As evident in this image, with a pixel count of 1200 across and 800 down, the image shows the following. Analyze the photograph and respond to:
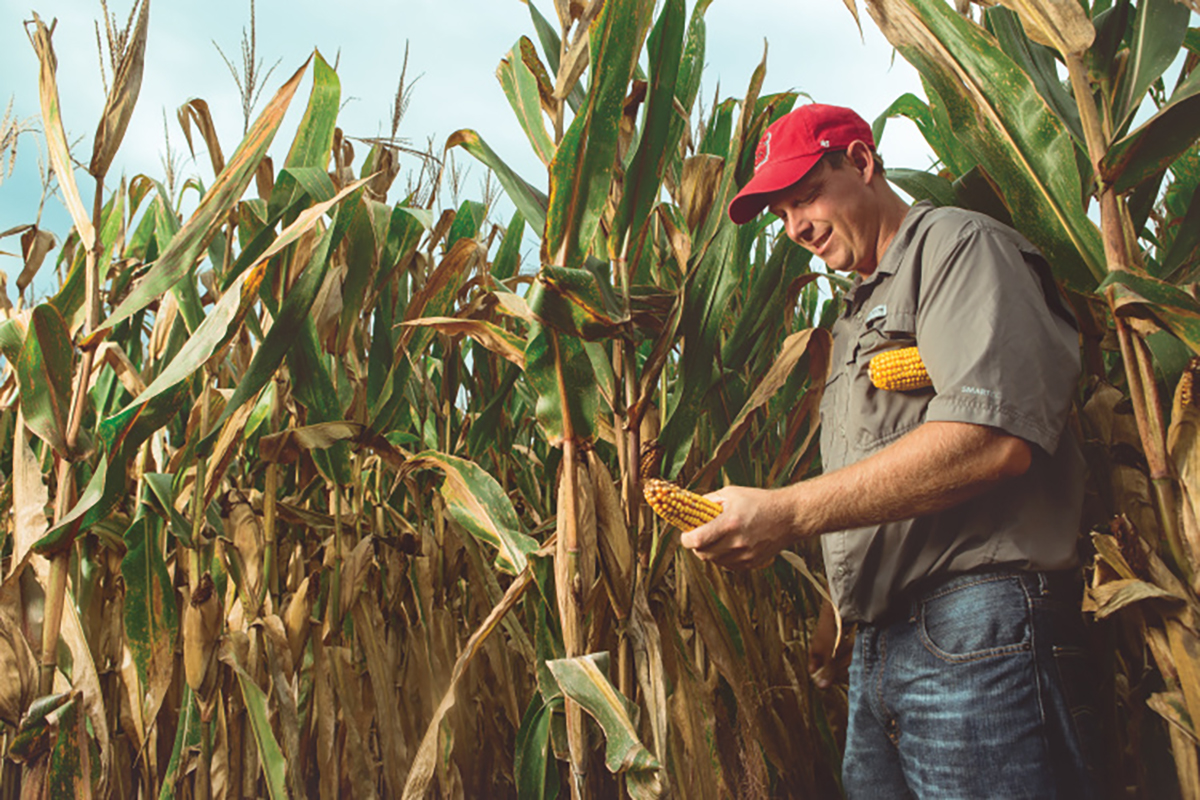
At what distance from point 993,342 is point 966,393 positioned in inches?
3.0

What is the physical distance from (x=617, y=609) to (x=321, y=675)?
778 mm

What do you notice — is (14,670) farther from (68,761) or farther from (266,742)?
(266,742)

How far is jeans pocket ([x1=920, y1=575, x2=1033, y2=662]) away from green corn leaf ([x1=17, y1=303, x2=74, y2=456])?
1.37m

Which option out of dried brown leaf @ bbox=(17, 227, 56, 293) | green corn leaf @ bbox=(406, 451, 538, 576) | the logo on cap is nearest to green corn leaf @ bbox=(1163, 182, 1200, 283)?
the logo on cap

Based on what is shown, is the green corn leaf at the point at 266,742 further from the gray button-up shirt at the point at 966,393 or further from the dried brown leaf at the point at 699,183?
the dried brown leaf at the point at 699,183

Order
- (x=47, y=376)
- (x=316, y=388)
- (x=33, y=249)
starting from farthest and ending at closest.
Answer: (x=33, y=249), (x=316, y=388), (x=47, y=376)

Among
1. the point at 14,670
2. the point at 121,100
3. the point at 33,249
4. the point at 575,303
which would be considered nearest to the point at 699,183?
the point at 575,303

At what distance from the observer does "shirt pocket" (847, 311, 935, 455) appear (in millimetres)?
1152

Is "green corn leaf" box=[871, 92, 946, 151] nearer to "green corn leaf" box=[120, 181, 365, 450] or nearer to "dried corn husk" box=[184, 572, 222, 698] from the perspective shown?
"green corn leaf" box=[120, 181, 365, 450]

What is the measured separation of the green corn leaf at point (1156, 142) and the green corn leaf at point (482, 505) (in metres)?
1.01

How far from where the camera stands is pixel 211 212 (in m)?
1.35

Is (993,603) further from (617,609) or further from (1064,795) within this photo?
(617,609)

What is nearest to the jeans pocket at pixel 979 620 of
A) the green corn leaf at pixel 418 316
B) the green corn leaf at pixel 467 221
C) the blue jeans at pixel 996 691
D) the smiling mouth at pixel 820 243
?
the blue jeans at pixel 996 691

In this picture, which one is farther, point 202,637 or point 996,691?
point 202,637
